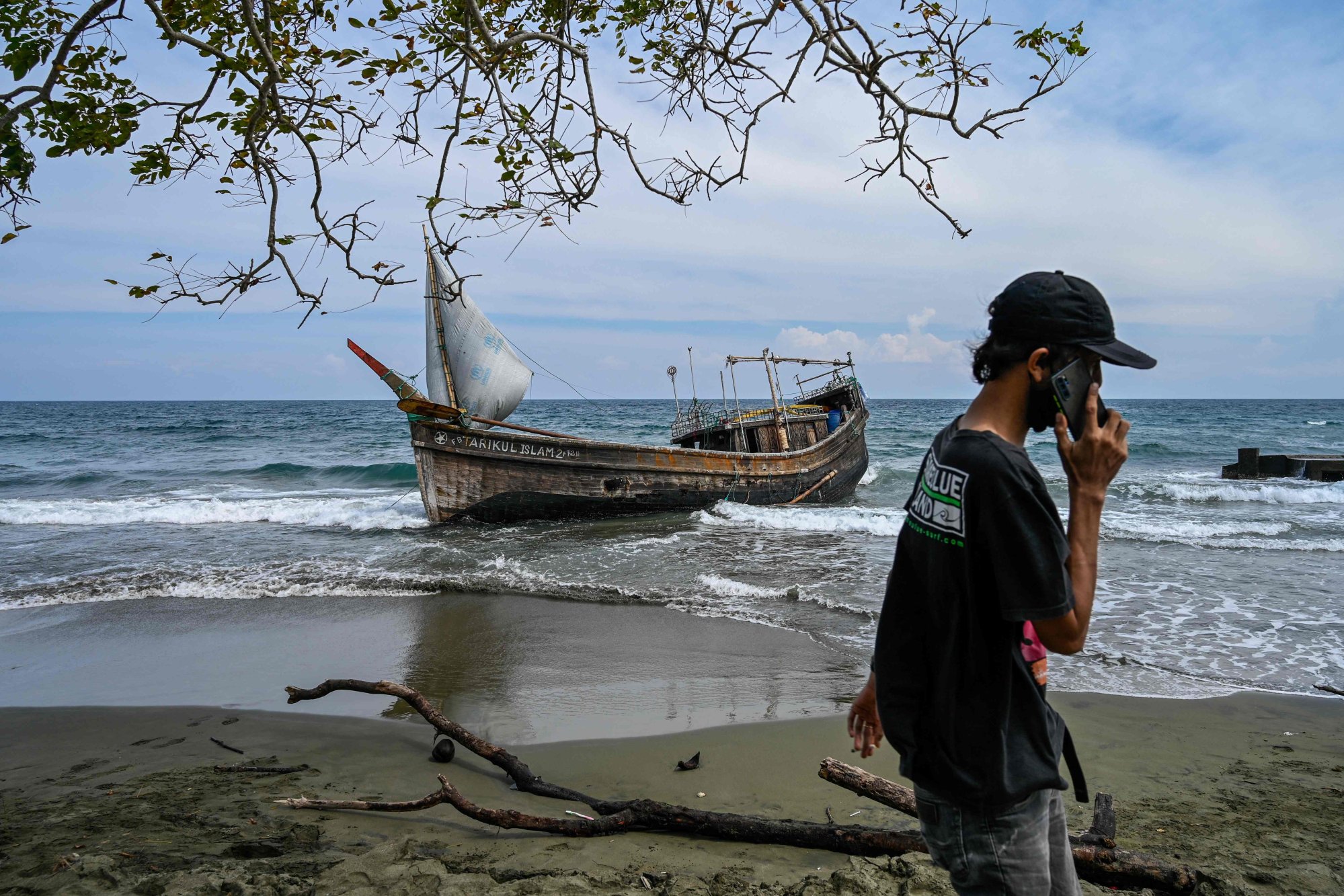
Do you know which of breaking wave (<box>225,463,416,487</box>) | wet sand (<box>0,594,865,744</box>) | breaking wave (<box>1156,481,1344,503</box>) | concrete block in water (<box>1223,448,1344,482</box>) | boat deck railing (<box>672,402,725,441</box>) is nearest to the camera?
wet sand (<box>0,594,865,744</box>)

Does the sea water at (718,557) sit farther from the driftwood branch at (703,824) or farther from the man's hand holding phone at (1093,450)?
the man's hand holding phone at (1093,450)

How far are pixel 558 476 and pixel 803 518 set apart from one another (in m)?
4.81

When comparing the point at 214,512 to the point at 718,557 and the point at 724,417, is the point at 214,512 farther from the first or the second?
the point at 718,557

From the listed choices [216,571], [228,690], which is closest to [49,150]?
[228,690]

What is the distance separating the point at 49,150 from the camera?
3615 millimetres

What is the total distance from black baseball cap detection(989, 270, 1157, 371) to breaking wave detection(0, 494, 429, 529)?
1493cm

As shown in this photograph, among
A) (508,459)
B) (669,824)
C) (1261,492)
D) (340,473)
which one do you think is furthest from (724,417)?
(669,824)

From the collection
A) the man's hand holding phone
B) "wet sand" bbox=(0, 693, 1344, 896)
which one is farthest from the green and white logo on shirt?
"wet sand" bbox=(0, 693, 1344, 896)

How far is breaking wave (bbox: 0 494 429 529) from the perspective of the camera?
1588 centimetres

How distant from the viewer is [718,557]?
1177 cm

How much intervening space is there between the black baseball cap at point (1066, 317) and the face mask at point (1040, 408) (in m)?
0.10

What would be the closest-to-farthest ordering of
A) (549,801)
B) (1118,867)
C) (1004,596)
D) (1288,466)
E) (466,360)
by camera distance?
1. (1004,596)
2. (1118,867)
3. (549,801)
4. (466,360)
5. (1288,466)

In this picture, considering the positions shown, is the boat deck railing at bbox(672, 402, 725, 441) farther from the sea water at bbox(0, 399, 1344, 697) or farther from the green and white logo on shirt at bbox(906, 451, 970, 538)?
the green and white logo on shirt at bbox(906, 451, 970, 538)

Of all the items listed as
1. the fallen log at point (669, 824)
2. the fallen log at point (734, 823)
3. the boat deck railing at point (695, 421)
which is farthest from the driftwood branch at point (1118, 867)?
the boat deck railing at point (695, 421)
